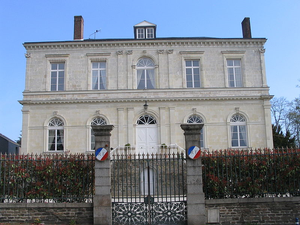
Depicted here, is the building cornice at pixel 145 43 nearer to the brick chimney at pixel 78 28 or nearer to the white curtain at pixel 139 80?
the brick chimney at pixel 78 28

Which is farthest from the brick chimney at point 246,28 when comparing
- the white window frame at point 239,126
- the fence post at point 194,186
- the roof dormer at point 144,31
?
the fence post at point 194,186

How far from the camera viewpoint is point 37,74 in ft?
77.5

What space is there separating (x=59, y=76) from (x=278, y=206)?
18221mm

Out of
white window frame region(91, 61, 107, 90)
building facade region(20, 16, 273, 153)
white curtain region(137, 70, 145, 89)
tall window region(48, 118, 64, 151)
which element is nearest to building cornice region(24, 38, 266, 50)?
building facade region(20, 16, 273, 153)

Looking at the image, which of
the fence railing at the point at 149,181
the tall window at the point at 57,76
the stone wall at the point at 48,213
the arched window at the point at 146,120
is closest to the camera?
the fence railing at the point at 149,181

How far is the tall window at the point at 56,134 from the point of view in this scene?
2267cm

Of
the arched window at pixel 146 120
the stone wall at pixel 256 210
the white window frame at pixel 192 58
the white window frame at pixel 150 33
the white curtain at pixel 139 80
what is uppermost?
the white window frame at pixel 150 33

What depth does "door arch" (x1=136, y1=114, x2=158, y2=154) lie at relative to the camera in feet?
73.9

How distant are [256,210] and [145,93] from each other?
1399 cm

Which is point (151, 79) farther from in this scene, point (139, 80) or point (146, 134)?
point (146, 134)

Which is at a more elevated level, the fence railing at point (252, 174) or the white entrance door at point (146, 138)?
the white entrance door at point (146, 138)

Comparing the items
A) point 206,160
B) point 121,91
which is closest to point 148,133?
point 121,91

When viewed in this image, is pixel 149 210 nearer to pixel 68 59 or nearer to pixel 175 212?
pixel 175 212

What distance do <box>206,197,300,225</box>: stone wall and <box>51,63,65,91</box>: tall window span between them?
54.3ft
